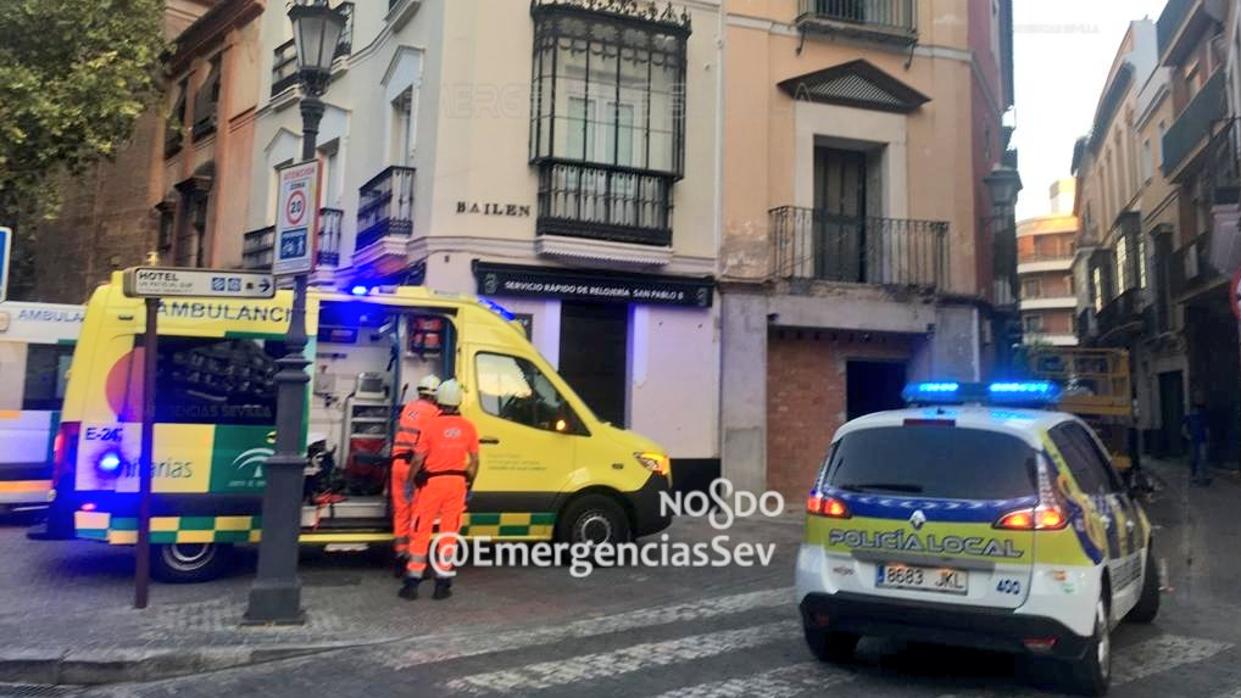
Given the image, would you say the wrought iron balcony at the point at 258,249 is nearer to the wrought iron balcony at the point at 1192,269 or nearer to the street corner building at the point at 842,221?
the street corner building at the point at 842,221

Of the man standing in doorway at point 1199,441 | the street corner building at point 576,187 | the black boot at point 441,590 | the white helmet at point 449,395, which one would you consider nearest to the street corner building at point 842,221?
the street corner building at point 576,187

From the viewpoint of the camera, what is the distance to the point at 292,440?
7.11m

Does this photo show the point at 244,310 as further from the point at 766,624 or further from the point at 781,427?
the point at 781,427

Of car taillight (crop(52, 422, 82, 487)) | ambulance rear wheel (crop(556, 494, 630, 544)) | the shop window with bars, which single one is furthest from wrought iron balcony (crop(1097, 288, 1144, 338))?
car taillight (crop(52, 422, 82, 487))

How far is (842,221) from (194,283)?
10981 mm

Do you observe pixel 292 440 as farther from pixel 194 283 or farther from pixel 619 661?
pixel 619 661

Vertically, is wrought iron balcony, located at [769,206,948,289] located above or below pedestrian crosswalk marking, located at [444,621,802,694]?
above

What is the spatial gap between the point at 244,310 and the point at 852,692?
6001mm

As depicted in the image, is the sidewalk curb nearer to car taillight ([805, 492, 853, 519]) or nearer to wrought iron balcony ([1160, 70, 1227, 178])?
car taillight ([805, 492, 853, 519])

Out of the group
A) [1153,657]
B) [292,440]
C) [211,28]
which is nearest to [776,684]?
[1153,657]

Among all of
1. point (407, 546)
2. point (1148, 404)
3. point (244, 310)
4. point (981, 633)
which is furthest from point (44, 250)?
point (1148, 404)

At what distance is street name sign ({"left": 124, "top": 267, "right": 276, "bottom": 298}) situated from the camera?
701 centimetres

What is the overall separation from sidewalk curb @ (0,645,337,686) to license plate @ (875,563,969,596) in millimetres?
4034

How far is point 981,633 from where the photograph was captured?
16.9ft
